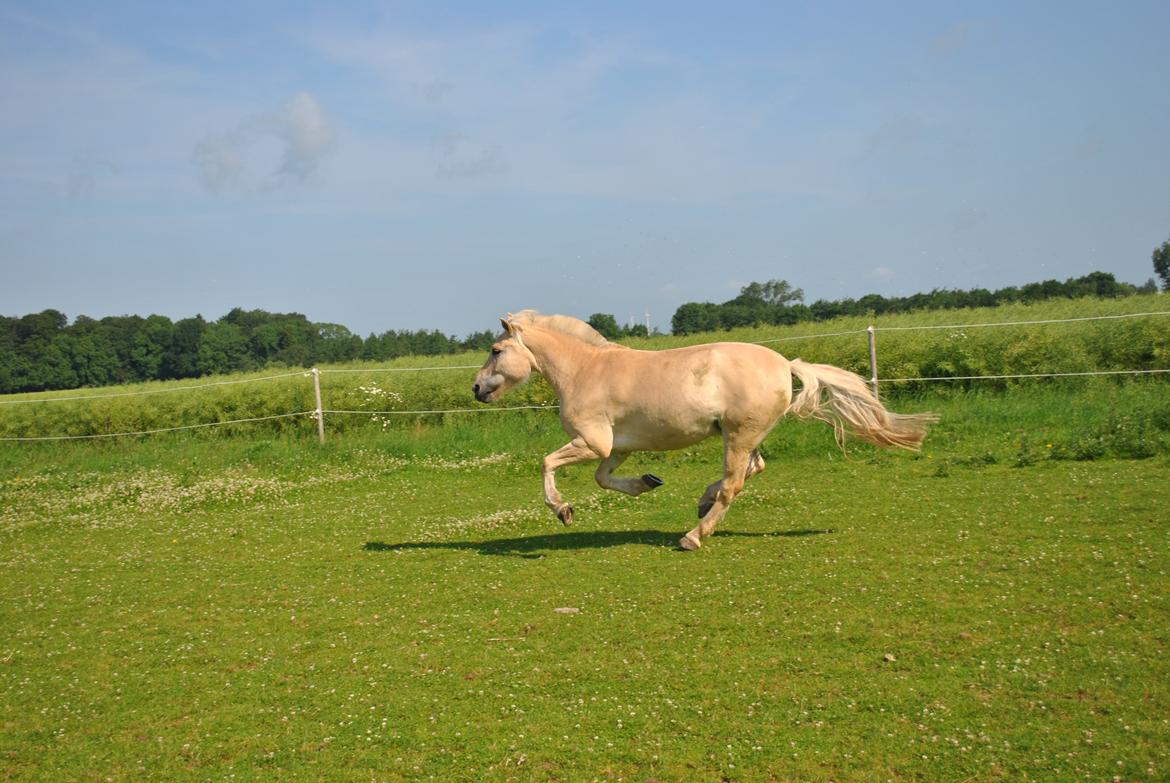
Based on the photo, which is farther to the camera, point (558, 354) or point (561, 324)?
point (561, 324)

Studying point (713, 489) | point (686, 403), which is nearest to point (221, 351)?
point (713, 489)

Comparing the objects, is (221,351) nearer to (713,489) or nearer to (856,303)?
(856,303)

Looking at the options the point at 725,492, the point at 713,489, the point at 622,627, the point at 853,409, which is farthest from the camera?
the point at 713,489

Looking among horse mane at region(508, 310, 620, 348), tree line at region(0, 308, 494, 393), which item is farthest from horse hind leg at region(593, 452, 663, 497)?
tree line at region(0, 308, 494, 393)

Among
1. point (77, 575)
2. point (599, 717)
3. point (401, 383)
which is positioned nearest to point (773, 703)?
point (599, 717)

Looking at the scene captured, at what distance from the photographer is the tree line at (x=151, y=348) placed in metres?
39.2

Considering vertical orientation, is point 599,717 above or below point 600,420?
below

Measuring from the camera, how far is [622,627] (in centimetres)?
670

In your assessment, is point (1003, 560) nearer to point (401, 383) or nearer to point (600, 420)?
point (600, 420)

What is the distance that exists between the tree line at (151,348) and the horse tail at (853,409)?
2835cm

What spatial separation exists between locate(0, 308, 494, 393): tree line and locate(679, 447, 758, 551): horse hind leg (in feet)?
93.4

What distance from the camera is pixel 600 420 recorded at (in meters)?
9.53

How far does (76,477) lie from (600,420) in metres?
12.4

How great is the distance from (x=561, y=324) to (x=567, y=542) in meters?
2.50
